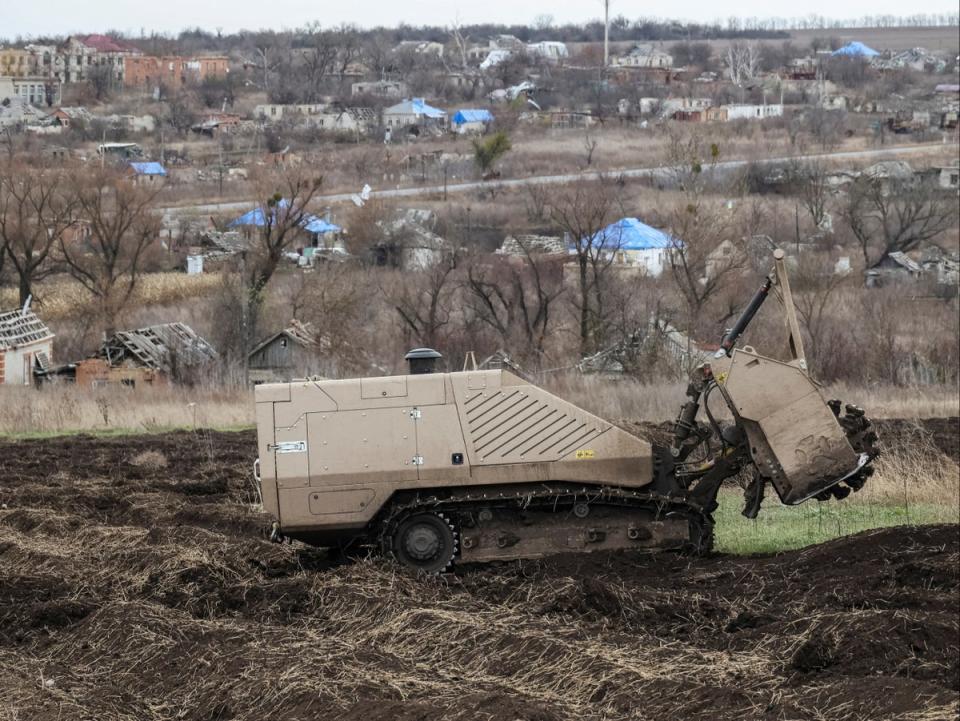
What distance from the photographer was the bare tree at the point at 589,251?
144ft

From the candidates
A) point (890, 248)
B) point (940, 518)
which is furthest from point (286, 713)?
point (890, 248)

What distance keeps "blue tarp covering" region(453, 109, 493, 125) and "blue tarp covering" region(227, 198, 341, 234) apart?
40.2 meters

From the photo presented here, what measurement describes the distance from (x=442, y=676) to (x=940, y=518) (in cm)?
809

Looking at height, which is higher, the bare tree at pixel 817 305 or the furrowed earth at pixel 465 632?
the furrowed earth at pixel 465 632

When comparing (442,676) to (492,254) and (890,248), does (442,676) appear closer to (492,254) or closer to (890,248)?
(492,254)

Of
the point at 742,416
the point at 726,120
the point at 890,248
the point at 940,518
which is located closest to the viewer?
the point at 742,416

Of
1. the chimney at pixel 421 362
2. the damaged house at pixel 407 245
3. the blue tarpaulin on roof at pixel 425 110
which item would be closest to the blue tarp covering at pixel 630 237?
the damaged house at pixel 407 245

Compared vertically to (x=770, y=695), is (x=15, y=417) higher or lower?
lower

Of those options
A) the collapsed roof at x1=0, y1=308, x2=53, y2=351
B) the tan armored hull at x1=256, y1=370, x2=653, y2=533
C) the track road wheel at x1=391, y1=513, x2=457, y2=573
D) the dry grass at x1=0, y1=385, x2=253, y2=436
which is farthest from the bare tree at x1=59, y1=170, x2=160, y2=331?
the track road wheel at x1=391, y1=513, x2=457, y2=573

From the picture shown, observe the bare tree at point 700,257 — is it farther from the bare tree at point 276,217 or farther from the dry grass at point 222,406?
the bare tree at point 276,217

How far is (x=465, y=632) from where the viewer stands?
11539mm

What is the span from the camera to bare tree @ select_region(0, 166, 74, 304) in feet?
168

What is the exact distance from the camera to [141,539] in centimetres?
1501

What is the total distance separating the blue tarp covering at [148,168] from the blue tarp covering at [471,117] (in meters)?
34.9
